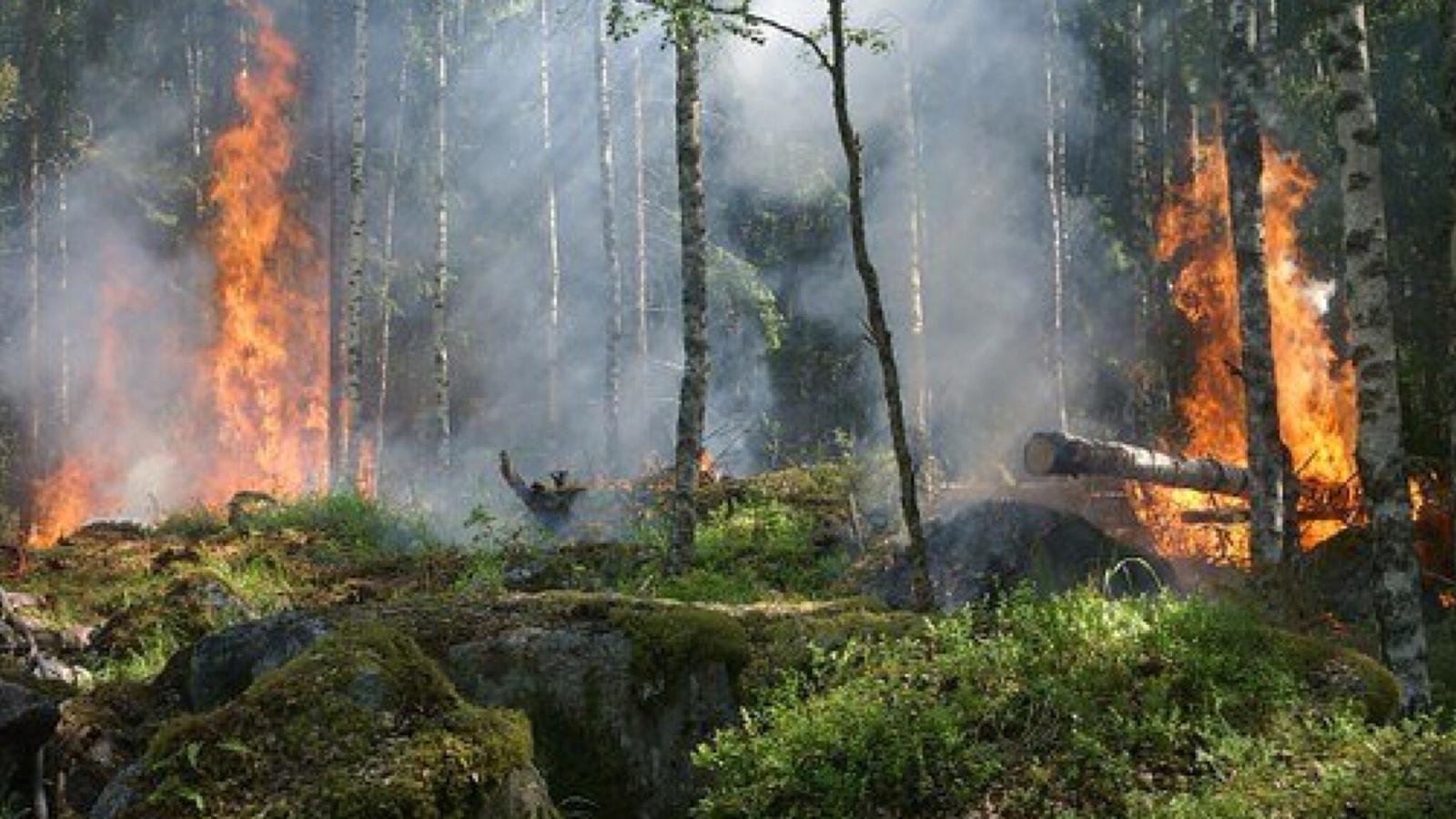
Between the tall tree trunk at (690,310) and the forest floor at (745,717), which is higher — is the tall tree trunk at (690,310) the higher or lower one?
the higher one

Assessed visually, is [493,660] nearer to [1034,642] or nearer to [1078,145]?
[1034,642]

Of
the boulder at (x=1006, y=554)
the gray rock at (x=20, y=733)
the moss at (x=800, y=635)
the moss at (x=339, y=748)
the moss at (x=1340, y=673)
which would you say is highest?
the moss at (x=339, y=748)

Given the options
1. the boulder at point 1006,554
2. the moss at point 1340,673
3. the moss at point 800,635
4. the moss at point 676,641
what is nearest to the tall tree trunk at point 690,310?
the boulder at point 1006,554

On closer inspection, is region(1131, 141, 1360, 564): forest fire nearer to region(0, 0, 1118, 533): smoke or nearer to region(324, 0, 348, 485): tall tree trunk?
region(0, 0, 1118, 533): smoke

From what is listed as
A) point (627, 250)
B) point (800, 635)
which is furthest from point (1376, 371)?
point (627, 250)

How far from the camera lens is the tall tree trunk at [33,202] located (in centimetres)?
2736

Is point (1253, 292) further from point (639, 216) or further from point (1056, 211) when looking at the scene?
point (639, 216)

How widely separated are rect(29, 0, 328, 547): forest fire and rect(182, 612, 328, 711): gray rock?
73.2 ft

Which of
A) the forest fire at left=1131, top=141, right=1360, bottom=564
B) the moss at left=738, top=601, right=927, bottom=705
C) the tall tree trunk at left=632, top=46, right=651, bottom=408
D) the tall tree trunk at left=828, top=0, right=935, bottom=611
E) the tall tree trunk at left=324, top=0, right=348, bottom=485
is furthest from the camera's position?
the tall tree trunk at left=632, top=46, right=651, bottom=408

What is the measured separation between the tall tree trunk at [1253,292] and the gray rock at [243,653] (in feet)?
30.0

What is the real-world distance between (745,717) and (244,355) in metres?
26.2

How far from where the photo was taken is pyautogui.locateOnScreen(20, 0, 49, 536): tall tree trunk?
2736 cm

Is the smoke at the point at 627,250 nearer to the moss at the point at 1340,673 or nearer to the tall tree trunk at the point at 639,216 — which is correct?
the tall tree trunk at the point at 639,216

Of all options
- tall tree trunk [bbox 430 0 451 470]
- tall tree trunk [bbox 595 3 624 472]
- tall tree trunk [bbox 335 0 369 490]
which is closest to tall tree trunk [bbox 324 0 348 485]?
tall tree trunk [bbox 430 0 451 470]
